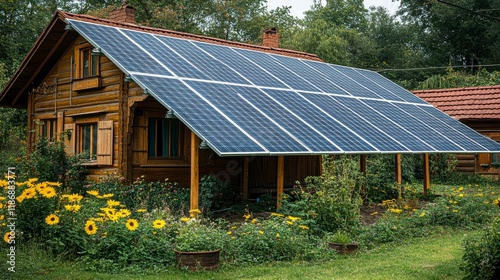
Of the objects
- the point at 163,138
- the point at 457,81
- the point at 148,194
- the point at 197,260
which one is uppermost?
the point at 457,81

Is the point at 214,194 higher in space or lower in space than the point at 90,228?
higher

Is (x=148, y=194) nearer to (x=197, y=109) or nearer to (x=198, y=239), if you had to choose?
(x=197, y=109)

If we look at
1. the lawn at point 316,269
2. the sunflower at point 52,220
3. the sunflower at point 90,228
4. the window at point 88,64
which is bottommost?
the lawn at point 316,269

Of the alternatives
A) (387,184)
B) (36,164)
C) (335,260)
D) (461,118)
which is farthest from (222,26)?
(335,260)

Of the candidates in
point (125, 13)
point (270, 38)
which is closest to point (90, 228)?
point (125, 13)

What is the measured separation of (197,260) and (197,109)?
432 centimetres

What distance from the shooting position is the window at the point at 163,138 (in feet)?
50.6

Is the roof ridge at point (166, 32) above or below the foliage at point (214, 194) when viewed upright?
above

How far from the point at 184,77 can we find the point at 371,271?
6.96 metres

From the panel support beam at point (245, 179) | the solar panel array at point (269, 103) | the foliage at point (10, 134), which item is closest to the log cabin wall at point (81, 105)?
the solar panel array at point (269, 103)

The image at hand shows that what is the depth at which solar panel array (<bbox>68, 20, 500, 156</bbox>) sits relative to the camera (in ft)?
39.4

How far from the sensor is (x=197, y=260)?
840 centimetres

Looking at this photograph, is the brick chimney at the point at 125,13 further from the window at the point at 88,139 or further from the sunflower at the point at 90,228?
the sunflower at the point at 90,228

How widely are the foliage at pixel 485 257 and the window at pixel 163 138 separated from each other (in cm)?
945
